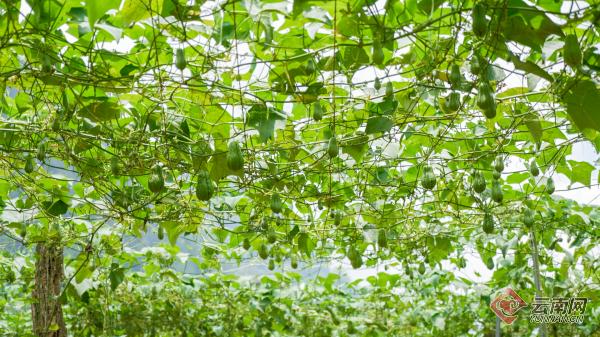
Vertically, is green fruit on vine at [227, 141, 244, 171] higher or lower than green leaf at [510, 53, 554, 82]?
higher

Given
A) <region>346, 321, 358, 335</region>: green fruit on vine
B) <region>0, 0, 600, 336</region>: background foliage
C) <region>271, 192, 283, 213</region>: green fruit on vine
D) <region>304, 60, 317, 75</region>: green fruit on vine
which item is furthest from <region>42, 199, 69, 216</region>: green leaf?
<region>346, 321, 358, 335</region>: green fruit on vine

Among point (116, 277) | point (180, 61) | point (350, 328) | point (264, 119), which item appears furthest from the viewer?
point (350, 328)

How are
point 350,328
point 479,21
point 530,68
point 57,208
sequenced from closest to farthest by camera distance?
point 479,21
point 530,68
point 57,208
point 350,328

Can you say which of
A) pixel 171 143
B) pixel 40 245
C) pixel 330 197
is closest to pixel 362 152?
pixel 330 197

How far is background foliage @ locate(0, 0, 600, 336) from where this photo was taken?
1476 millimetres

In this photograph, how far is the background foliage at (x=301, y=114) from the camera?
1.48m

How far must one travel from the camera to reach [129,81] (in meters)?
1.73

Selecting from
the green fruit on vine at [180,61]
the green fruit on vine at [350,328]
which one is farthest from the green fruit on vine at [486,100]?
the green fruit on vine at [350,328]

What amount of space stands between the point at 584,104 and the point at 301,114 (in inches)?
34.1

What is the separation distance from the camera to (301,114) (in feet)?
6.66

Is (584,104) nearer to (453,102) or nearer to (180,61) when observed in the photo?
(453,102)

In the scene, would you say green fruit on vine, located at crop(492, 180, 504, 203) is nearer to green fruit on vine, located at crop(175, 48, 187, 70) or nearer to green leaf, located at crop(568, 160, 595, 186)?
green leaf, located at crop(568, 160, 595, 186)

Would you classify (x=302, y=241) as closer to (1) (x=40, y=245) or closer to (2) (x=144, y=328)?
(1) (x=40, y=245)

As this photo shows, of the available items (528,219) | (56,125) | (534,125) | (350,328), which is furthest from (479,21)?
(350,328)
